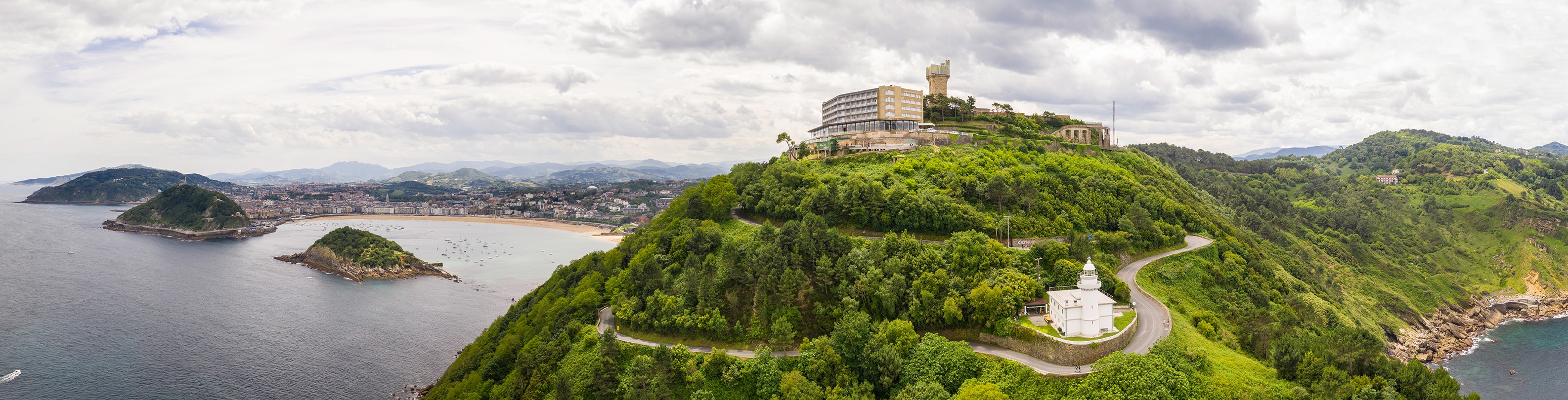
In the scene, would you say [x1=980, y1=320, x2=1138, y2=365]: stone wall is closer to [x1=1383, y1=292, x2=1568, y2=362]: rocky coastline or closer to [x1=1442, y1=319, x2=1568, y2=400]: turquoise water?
[x1=1442, y1=319, x2=1568, y2=400]: turquoise water

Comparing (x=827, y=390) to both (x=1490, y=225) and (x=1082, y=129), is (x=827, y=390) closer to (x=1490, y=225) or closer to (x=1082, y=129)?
(x=1082, y=129)

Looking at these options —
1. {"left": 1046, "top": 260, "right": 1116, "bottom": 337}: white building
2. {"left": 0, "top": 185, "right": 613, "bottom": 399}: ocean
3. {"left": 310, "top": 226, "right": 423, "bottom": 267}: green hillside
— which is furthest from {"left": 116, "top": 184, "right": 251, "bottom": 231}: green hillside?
{"left": 1046, "top": 260, "right": 1116, "bottom": 337}: white building

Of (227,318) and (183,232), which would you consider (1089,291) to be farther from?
(183,232)

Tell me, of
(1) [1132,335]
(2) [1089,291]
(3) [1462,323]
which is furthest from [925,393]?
(3) [1462,323]

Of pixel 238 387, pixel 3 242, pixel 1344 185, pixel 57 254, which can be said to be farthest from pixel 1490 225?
pixel 3 242

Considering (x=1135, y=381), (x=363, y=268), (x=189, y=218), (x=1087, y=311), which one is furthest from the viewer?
(x=189, y=218)

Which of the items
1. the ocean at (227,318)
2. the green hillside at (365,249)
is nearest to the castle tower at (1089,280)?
the ocean at (227,318)
